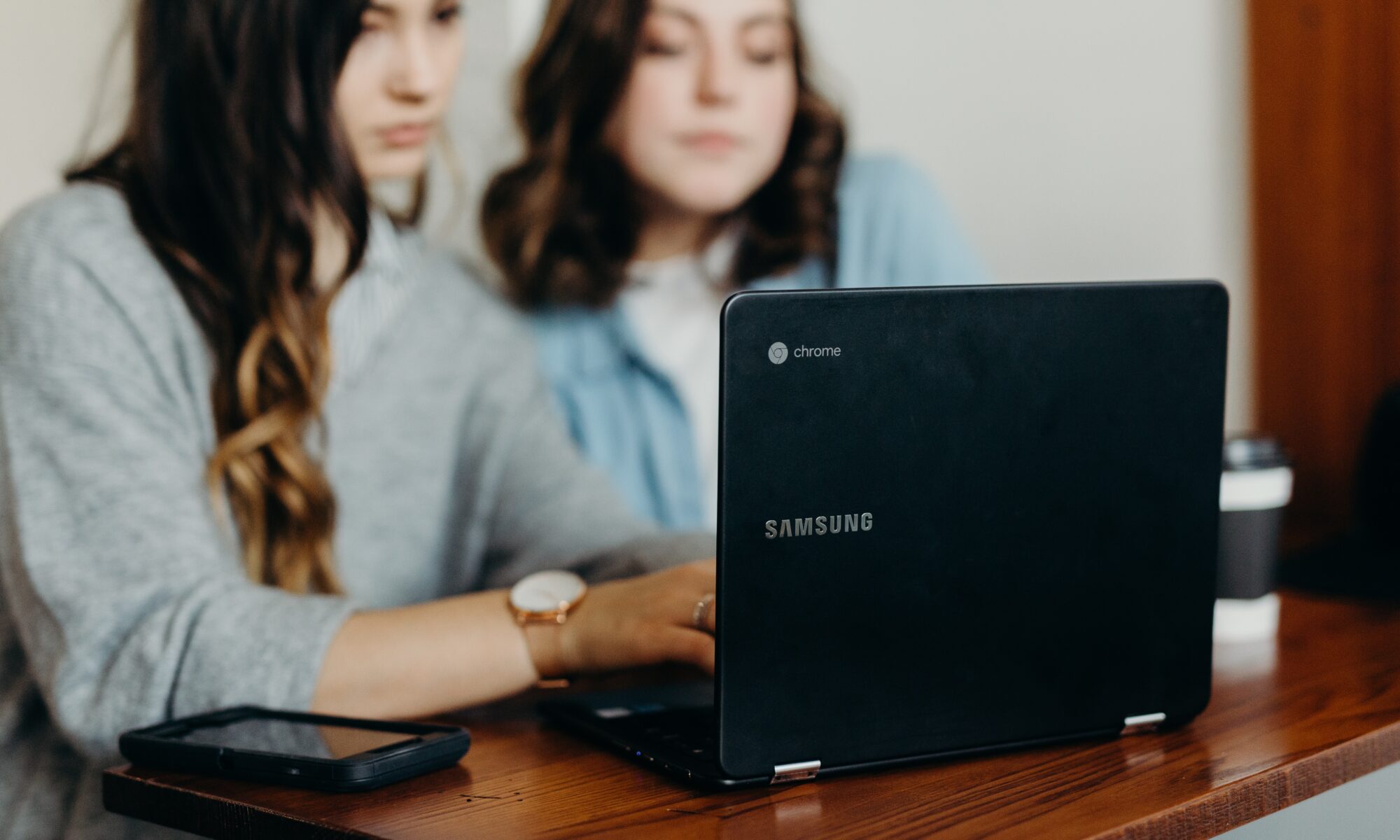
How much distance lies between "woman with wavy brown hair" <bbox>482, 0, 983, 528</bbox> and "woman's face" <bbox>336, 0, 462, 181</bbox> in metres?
0.32

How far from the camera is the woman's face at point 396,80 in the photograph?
1132 mm

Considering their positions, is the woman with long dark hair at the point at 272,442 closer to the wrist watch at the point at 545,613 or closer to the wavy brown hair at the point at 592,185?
the wrist watch at the point at 545,613

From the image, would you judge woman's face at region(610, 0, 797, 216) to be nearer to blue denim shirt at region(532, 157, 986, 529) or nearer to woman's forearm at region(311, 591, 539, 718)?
blue denim shirt at region(532, 157, 986, 529)

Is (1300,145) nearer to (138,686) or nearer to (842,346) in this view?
(842,346)

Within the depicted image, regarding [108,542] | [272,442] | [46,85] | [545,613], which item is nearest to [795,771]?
[545,613]

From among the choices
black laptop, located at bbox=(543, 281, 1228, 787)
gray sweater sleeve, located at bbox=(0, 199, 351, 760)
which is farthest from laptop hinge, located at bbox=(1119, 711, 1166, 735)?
gray sweater sleeve, located at bbox=(0, 199, 351, 760)

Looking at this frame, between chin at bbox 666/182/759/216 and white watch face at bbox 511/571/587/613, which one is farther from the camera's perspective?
chin at bbox 666/182/759/216

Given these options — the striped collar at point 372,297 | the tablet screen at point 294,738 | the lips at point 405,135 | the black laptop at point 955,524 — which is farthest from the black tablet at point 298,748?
the lips at point 405,135

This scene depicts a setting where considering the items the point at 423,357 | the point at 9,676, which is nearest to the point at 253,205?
the point at 423,357

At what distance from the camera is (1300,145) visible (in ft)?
5.67

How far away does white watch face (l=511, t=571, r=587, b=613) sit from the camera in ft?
2.64

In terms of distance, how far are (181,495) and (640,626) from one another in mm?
360

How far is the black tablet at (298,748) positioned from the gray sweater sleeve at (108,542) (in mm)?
45

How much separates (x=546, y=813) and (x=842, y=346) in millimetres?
260
